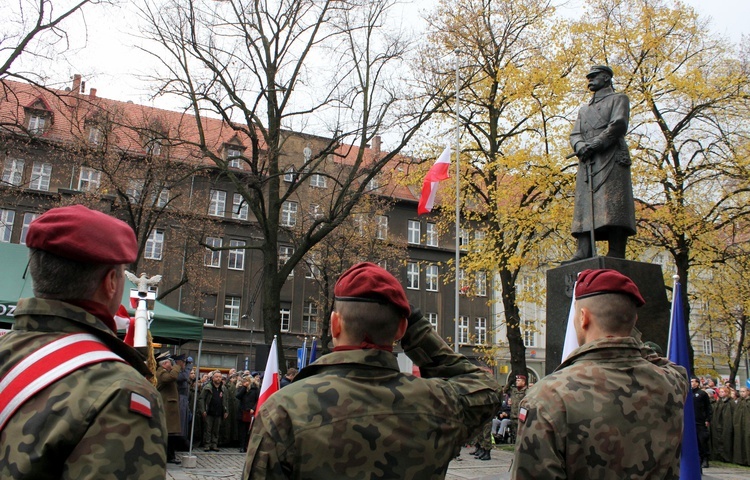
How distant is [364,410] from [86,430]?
0.93 metres

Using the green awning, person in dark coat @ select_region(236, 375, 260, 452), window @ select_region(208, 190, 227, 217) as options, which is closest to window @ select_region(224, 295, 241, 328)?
window @ select_region(208, 190, 227, 217)

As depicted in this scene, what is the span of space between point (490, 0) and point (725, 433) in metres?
15.4

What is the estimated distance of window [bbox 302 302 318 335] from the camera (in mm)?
42281

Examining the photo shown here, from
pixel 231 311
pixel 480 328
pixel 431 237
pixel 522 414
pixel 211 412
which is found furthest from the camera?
pixel 431 237

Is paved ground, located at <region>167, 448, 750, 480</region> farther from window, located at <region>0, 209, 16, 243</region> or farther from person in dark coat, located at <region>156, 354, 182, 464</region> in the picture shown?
window, located at <region>0, 209, 16, 243</region>

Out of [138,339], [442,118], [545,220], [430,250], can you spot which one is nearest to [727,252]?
[545,220]

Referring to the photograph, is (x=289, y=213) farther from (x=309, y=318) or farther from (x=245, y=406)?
(x=245, y=406)

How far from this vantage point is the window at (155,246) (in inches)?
1542

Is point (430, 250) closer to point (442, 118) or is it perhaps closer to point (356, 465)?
point (442, 118)

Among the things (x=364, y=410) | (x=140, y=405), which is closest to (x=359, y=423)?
(x=364, y=410)

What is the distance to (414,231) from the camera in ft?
154

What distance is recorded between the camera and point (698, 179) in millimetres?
20438

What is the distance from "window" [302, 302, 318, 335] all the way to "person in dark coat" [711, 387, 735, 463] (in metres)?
28.2

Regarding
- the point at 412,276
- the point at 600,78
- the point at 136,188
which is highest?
the point at 136,188
